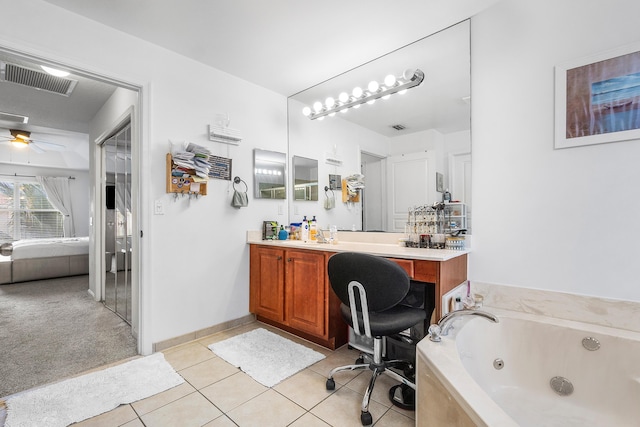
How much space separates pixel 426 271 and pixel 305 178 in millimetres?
1846

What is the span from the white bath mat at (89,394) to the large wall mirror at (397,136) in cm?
186

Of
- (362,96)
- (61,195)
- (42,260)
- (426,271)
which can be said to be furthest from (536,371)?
(61,195)

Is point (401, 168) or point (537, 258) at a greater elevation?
point (401, 168)

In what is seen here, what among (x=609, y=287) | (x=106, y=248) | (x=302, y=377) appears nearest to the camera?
(x=609, y=287)

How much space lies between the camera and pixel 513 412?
55.9 inches

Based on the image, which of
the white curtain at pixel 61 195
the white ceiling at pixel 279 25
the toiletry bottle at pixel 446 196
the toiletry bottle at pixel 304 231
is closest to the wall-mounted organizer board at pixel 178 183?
the white ceiling at pixel 279 25

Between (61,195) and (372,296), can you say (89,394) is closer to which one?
(372,296)

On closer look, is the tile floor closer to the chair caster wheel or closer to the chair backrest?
the chair caster wheel

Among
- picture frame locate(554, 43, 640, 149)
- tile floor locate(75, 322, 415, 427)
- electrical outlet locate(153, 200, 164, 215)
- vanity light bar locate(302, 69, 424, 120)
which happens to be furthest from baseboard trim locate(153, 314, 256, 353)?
picture frame locate(554, 43, 640, 149)

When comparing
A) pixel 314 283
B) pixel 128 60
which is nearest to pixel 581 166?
pixel 314 283

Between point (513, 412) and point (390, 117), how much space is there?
219cm

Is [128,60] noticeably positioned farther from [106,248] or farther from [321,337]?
[321,337]

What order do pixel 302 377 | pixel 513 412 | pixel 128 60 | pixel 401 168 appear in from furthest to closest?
1. pixel 401 168
2. pixel 128 60
3. pixel 302 377
4. pixel 513 412

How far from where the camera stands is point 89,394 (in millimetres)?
1703
